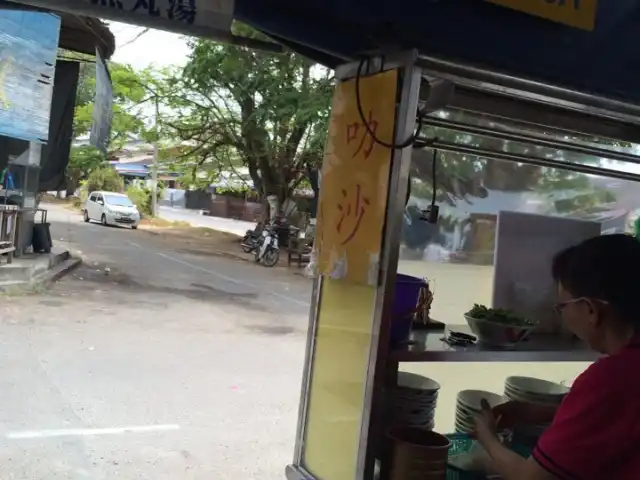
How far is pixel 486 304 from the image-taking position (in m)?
2.49

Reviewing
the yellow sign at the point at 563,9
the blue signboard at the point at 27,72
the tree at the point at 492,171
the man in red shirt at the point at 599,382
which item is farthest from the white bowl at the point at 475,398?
the blue signboard at the point at 27,72

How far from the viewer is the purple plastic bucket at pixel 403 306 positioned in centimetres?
187

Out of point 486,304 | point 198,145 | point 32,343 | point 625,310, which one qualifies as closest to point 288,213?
point 198,145

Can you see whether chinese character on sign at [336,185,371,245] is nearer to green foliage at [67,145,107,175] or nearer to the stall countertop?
the stall countertop

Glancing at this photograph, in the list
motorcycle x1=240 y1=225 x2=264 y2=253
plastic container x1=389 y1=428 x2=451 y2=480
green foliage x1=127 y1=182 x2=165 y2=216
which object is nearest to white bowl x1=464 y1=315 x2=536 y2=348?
plastic container x1=389 y1=428 x2=451 y2=480

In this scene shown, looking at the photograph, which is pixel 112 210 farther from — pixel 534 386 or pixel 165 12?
pixel 165 12

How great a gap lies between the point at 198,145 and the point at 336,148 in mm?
15125

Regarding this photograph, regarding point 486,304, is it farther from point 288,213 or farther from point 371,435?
point 288,213

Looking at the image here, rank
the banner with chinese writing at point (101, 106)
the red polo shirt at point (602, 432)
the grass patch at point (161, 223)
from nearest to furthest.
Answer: the red polo shirt at point (602, 432) → the banner with chinese writing at point (101, 106) → the grass patch at point (161, 223)

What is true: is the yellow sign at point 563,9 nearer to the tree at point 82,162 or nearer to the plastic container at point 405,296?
the plastic container at point 405,296

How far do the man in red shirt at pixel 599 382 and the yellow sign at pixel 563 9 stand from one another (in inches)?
30.4

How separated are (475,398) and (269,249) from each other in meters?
11.7

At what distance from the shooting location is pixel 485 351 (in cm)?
202

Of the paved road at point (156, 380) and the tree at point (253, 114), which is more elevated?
the tree at point (253, 114)
